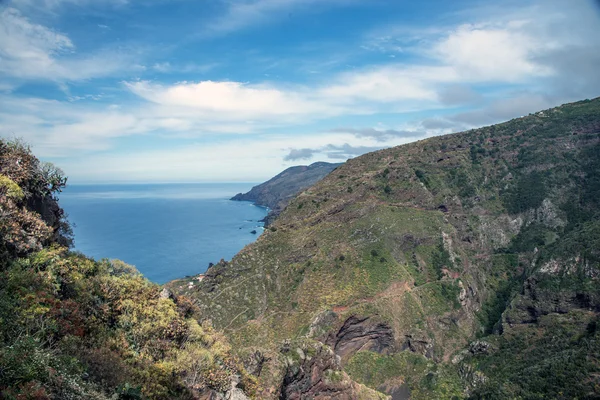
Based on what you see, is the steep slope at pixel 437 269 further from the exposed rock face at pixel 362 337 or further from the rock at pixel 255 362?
the rock at pixel 255 362

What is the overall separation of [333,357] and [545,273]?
125ft

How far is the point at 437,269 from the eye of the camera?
186 ft

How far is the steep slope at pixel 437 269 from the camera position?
41.8 metres

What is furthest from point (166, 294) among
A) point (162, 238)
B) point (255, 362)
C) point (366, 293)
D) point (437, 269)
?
point (162, 238)

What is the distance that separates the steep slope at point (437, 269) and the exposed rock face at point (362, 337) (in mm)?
137

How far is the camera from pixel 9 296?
11.0 metres

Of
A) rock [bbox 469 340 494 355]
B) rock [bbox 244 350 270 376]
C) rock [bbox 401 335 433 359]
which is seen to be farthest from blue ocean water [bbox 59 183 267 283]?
rock [bbox 244 350 270 376]

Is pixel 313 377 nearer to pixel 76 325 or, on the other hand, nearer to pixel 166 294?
pixel 166 294

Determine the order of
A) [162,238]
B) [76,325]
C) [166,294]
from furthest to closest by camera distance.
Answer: [162,238]
[166,294]
[76,325]

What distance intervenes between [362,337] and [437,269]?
19.2 meters

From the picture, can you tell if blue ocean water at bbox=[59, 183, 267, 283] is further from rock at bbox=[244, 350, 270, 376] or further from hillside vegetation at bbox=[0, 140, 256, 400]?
hillside vegetation at bbox=[0, 140, 256, 400]

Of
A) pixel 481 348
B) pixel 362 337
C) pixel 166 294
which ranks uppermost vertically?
pixel 166 294

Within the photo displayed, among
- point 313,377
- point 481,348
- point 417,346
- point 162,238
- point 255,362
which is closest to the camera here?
point 255,362

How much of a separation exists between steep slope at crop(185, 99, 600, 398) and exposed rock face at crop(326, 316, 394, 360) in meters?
0.14
